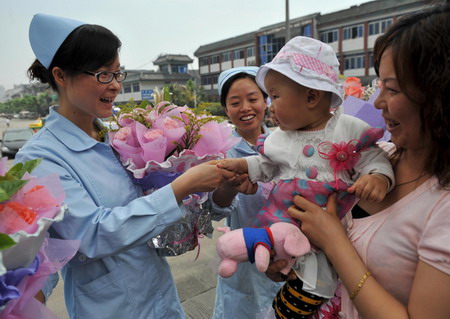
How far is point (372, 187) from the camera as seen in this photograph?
1011mm

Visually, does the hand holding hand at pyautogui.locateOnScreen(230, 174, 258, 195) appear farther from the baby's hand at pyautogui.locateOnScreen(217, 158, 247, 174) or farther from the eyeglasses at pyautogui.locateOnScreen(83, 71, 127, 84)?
the eyeglasses at pyautogui.locateOnScreen(83, 71, 127, 84)

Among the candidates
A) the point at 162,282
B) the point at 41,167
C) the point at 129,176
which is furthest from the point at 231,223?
the point at 41,167

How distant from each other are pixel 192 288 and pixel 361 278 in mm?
2649

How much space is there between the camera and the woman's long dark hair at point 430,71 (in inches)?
32.4

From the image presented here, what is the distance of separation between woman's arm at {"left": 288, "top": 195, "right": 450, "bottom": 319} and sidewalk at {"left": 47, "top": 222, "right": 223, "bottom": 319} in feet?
5.47

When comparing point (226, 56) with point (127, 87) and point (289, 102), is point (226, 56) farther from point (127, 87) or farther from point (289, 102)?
point (289, 102)

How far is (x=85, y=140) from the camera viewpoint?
1.39 metres

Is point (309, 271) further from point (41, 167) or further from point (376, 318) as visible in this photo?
point (41, 167)

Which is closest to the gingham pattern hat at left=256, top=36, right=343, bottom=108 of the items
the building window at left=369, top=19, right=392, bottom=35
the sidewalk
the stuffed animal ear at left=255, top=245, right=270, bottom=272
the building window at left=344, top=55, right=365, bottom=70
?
the stuffed animal ear at left=255, top=245, right=270, bottom=272

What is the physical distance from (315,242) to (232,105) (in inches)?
47.4

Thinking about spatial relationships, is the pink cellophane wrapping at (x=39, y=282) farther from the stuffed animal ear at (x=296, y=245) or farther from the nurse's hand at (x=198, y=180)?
the stuffed animal ear at (x=296, y=245)

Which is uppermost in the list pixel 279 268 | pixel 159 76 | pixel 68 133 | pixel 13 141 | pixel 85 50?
pixel 159 76

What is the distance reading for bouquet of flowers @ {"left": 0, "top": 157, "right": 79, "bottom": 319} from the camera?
0.74 m

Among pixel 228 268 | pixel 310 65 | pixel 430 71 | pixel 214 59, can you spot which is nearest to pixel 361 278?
pixel 228 268
